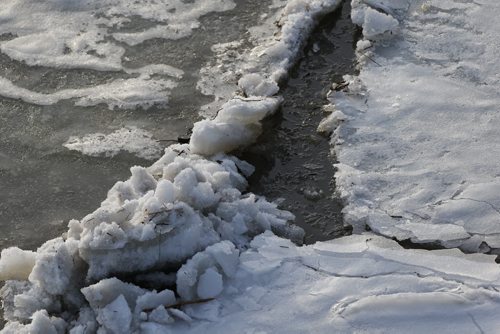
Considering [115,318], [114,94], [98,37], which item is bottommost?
[115,318]

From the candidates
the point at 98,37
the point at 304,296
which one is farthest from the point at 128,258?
the point at 98,37

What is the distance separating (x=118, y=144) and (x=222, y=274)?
1.27 meters

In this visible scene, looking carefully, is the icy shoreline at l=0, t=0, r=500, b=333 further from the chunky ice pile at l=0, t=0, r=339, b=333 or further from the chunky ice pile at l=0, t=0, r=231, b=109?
the chunky ice pile at l=0, t=0, r=231, b=109

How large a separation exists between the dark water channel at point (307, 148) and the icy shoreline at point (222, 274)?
138 millimetres

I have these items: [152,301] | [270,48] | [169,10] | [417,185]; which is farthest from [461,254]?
[169,10]

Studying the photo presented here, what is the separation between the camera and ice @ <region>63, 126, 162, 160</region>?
396cm

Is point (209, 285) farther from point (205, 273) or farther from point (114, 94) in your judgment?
point (114, 94)

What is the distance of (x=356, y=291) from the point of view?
3039 millimetres

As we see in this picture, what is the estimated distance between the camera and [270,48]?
4555 mm

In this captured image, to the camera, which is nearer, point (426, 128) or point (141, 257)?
point (141, 257)

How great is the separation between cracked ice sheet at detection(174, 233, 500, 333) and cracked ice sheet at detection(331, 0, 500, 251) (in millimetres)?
240

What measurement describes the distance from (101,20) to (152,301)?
270cm

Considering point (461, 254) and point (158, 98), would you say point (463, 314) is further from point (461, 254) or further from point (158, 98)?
point (158, 98)

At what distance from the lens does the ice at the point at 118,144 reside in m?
3.96
